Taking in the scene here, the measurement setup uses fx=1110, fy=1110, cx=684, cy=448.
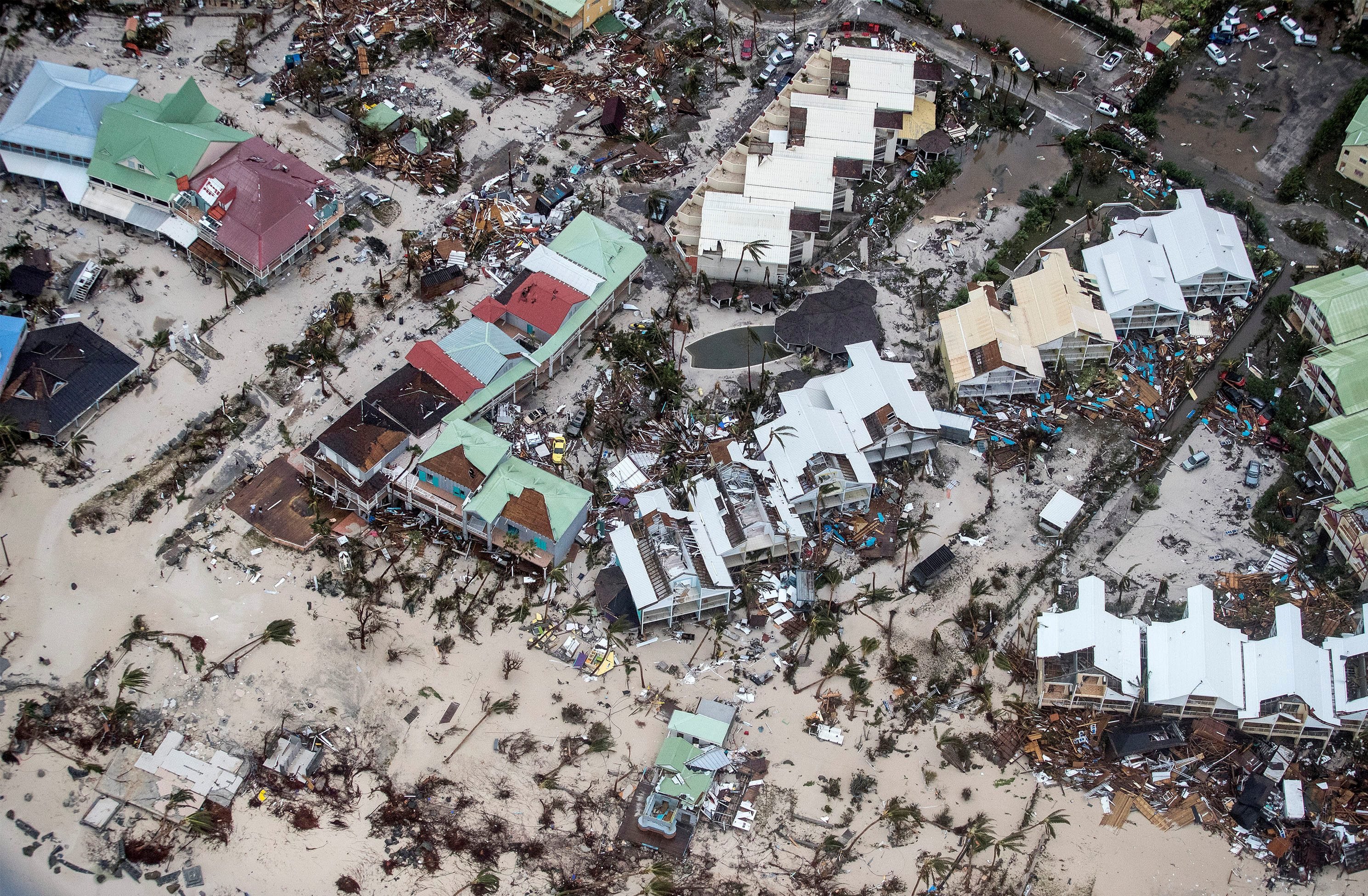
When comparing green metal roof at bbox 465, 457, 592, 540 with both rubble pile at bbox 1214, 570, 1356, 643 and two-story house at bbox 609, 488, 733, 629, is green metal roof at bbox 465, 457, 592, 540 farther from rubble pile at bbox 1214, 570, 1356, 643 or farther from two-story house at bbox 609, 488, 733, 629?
rubble pile at bbox 1214, 570, 1356, 643

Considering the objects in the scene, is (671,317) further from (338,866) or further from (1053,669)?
(338,866)

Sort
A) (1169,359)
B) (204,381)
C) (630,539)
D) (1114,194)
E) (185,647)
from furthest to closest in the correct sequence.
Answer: (1114,194), (1169,359), (204,381), (630,539), (185,647)

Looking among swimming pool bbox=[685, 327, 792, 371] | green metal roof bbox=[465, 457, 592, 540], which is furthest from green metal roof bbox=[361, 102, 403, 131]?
green metal roof bbox=[465, 457, 592, 540]

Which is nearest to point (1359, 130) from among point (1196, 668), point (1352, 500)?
point (1352, 500)

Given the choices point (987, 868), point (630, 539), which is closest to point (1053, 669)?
point (987, 868)

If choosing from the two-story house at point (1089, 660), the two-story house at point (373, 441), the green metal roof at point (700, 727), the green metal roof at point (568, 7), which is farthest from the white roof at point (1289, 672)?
the green metal roof at point (568, 7)

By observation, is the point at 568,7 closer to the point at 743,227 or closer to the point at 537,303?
the point at 743,227
